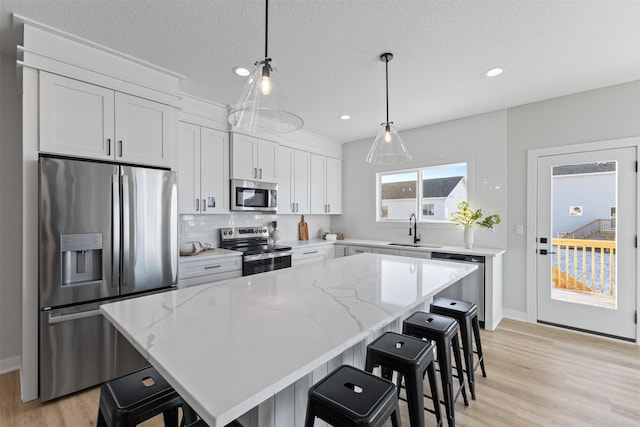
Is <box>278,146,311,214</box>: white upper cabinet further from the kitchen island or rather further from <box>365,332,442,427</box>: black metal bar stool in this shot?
<box>365,332,442,427</box>: black metal bar stool

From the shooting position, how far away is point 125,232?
7.70 feet

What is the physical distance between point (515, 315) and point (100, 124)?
4802 millimetres

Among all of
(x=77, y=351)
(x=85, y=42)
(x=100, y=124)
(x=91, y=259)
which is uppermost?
(x=85, y=42)

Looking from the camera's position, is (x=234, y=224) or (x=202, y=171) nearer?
(x=202, y=171)

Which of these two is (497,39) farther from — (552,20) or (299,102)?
(299,102)

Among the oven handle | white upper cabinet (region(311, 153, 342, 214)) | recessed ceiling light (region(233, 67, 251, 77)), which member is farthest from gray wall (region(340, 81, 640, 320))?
recessed ceiling light (region(233, 67, 251, 77))

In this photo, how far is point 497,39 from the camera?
2.19 m

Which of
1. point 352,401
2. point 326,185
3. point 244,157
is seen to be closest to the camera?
point 352,401

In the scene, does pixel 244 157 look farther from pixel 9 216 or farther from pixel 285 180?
pixel 9 216

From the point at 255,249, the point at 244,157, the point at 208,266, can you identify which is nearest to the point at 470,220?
the point at 255,249

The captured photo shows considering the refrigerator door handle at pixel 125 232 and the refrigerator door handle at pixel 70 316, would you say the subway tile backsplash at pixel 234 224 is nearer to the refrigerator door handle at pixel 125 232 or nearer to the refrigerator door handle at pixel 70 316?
the refrigerator door handle at pixel 125 232

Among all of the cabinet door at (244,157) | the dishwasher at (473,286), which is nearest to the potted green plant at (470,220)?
the dishwasher at (473,286)

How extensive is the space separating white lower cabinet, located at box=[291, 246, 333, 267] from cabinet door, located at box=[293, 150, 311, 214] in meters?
0.64

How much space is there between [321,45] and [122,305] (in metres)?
2.18
